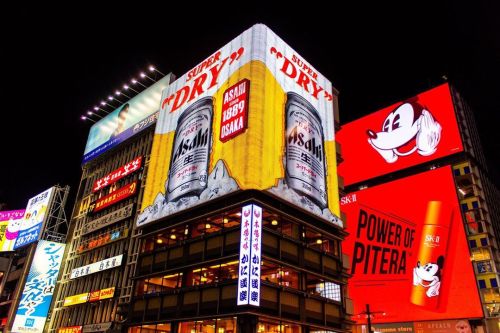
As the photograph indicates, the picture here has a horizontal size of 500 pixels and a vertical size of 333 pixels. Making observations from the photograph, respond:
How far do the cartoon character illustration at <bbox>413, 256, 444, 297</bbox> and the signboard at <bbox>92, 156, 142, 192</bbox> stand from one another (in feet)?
148

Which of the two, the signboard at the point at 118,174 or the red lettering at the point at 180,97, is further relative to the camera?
the signboard at the point at 118,174

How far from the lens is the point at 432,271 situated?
2549 inches

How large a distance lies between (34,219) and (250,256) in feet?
174

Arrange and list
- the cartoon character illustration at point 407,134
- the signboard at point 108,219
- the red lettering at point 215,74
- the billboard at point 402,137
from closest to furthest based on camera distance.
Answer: the red lettering at point 215,74 < the signboard at point 108,219 < the billboard at point 402,137 < the cartoon character illustration at point 407,134

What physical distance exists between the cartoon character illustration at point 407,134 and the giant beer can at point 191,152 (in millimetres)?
43844

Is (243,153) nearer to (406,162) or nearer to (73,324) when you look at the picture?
(73,324)

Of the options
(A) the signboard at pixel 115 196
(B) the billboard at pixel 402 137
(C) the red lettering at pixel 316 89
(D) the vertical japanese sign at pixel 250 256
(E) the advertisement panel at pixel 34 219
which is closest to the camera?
(D) the vertical japanese sign at pixel 250 256

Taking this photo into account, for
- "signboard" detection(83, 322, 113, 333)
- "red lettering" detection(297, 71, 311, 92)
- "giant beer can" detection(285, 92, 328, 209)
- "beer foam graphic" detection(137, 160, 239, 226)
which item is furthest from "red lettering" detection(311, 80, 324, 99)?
"signboard" detection(83, 322, 113, 333)

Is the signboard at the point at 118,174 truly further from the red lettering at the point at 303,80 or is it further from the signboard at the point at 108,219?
the red lettering at the point at 303,80

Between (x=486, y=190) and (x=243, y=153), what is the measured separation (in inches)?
2031

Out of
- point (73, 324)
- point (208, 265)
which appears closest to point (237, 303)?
point (208, 265)

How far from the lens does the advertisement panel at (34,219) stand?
227 feet

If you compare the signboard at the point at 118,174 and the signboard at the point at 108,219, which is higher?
the signboard at the point at 118,174

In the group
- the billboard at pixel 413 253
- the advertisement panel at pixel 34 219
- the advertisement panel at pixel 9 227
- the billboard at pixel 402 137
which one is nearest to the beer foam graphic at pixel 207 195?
the advertisement panel at pixel 34 219
